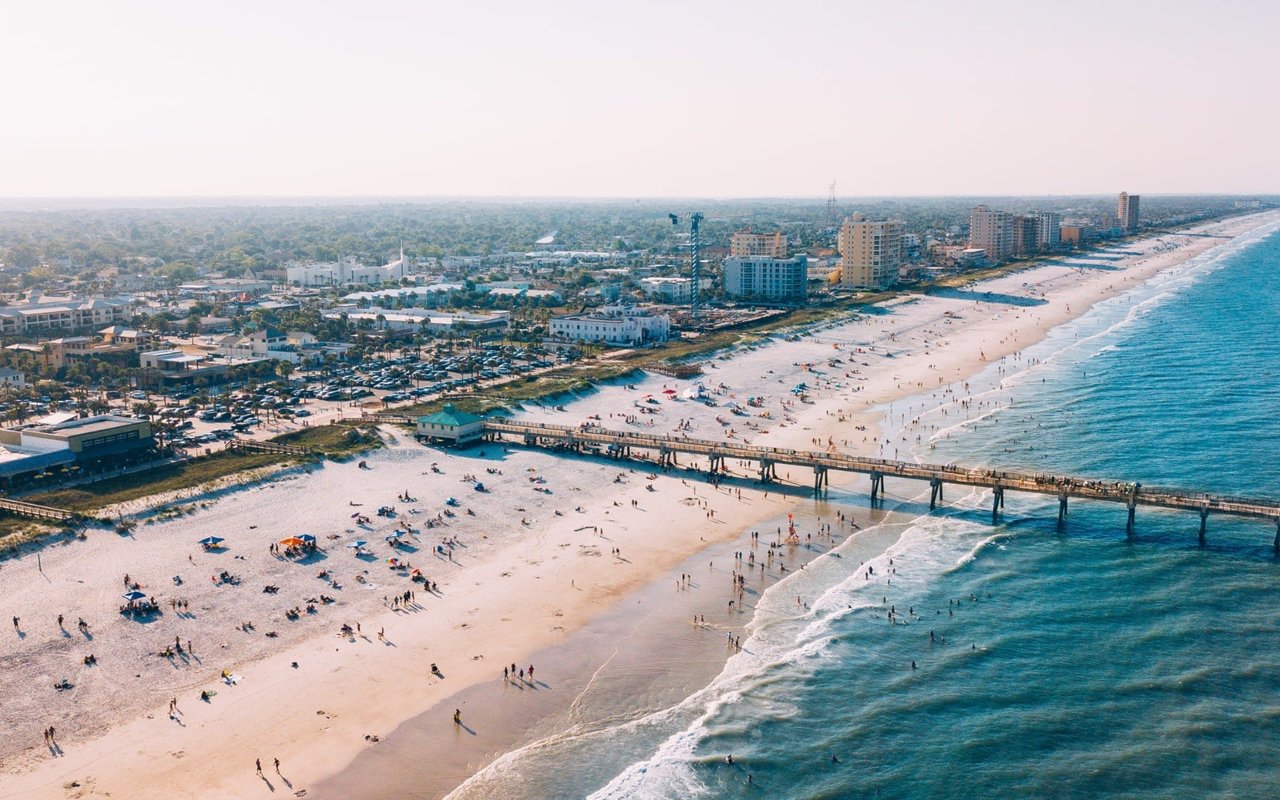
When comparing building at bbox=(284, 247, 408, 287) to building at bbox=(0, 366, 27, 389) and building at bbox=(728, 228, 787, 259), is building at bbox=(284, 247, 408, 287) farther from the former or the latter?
building at bbox=(0, 366, 27, 389)

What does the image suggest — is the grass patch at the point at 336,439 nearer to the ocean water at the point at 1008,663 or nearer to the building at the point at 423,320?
the ocean water at the point at 1008,663

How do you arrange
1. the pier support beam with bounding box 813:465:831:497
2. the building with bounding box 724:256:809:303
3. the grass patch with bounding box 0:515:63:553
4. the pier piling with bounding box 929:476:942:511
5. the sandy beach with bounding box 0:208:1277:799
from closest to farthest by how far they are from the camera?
the sandy beach with bounding box 0:208:1277:799 < the grass patch with bounding box 0:515:63:553 < the pier piling with bounding box 929:476:942:511 < the pier support beam with bounding box 813:465:831:497 < the building with bounding box 724:256:809:303

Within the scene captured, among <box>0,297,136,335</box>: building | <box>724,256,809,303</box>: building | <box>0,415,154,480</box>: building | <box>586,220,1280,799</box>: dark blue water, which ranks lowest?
<box>586,220,1280,799</box>: dark blue water

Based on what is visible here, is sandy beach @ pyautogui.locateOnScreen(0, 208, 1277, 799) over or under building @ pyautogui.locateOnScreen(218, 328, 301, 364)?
under

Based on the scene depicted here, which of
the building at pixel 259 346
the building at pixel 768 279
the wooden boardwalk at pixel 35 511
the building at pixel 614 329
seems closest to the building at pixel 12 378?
the building at pixel 259 346

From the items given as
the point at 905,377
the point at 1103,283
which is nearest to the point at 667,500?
the point at 905,377

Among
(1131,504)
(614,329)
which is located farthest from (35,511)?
(614,329)

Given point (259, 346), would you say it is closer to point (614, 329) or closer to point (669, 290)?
point (614, 329)

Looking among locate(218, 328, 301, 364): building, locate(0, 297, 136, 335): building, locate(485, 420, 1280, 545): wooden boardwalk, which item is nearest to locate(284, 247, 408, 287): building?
locate(0, 297, 136, 335): building
